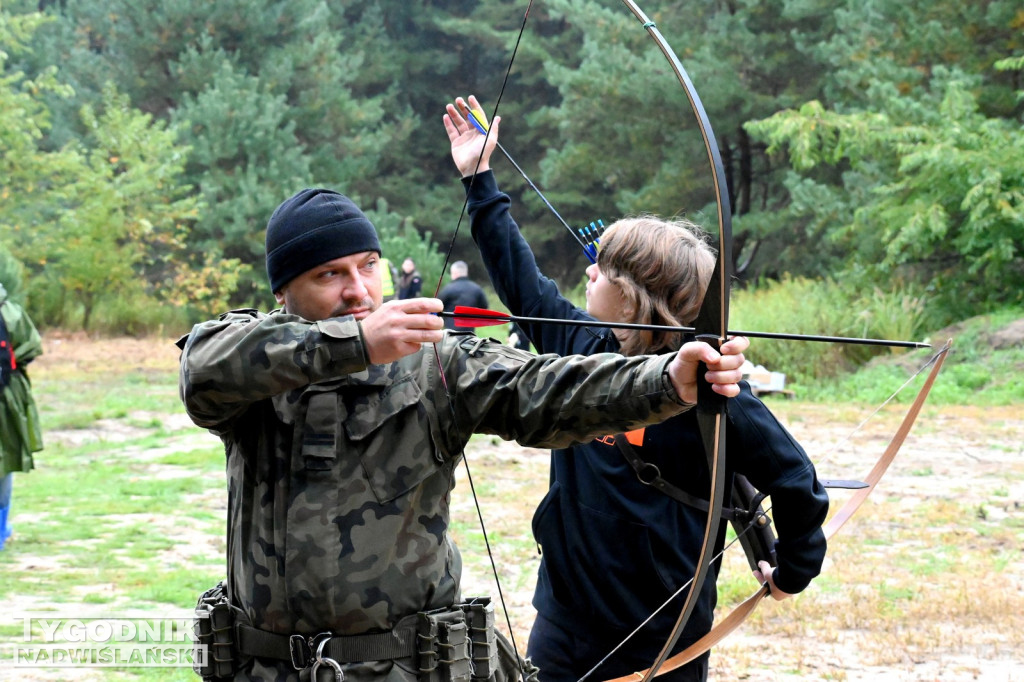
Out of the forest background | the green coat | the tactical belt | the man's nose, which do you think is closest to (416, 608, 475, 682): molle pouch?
the tactical belt

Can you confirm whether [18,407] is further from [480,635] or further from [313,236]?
[480,635]

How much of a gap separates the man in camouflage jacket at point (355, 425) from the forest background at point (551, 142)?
10.3m

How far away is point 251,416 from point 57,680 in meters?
2.87

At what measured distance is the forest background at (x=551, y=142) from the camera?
1489cm

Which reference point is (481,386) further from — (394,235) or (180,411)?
(394,235)

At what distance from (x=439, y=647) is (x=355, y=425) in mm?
413

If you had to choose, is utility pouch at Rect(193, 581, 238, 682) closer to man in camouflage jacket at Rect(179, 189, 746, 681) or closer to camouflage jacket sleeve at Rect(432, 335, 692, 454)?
man in camouflage jacket at Rect(179, 189, 746, 681)

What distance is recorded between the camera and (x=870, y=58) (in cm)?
1844

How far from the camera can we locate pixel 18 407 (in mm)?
6168

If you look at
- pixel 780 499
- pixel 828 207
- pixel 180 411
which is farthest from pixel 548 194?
pixel 780 499

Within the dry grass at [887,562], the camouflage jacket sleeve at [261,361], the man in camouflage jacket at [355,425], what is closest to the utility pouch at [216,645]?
the man in camouflage jacket at [355,425]

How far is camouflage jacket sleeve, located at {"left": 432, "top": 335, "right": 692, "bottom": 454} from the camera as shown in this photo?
1.87 metres

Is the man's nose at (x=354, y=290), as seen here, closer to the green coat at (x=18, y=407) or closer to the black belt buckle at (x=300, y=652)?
the black belt buckle at (x=300, y=652)

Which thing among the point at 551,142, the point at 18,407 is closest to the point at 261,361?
the point at 18,407
